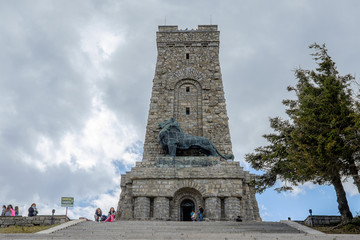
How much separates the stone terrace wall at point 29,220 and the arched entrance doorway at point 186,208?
6.46m

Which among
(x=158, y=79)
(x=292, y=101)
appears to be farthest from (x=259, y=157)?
(x=158, y=79)

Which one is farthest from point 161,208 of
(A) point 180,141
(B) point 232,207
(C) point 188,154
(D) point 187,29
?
(D) point 187,29

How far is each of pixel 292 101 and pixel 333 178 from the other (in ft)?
15.6

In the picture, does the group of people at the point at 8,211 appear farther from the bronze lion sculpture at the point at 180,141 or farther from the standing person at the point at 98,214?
the bronze lion sculpture at the point at 180,141

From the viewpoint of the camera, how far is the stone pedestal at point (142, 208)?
18297mm

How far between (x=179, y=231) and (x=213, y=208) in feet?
21.1

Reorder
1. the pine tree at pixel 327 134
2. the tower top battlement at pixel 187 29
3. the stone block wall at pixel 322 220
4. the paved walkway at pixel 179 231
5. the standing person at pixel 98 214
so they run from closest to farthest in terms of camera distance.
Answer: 1. the paved walkway at pixel 179 231
2. the pine tree at pixel 327 134
3. the stone block wall at pixel 322 220
4. the standing person at pixel 98 214
5. the tower top battlement at pixel 187 29

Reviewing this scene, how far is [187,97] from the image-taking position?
958 inches

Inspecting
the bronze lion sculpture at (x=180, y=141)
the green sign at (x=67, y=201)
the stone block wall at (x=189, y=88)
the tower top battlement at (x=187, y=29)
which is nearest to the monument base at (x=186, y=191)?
the bronze lion sculpture at (x=180, y=141)

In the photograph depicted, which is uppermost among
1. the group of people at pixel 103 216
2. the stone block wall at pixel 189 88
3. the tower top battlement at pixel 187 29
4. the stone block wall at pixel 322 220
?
the tower top battlement at pixel 187 29

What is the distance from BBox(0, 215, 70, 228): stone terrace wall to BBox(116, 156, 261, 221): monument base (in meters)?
4.32

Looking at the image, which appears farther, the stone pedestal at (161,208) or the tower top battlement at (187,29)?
the tower top battlement at (187,29)

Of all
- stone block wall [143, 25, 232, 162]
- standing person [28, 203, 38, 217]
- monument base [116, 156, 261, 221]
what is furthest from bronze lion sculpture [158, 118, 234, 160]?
standing person [28, 203, 38, 217]

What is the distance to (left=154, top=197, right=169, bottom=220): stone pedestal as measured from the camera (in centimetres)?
1833
